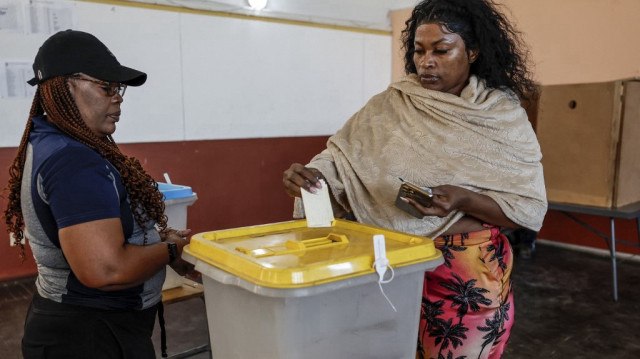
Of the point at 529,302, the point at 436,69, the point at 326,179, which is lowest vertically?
the point at 529,302

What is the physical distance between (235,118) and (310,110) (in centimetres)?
79

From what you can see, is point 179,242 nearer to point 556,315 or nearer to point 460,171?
point 460,171

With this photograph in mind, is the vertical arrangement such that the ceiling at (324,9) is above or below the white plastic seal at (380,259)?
above

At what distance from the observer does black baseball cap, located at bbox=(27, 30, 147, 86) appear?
1171 mm

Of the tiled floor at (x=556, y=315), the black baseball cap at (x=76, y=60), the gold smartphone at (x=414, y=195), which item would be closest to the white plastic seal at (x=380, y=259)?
the gold smartphone at (x=414, y=195)

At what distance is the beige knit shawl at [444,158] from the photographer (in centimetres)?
138

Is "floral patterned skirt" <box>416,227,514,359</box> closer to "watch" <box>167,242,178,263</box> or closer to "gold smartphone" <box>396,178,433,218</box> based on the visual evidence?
"gold smartphone" <box>396,178,433,218</box>

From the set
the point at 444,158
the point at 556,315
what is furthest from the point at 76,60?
the point at 556,315

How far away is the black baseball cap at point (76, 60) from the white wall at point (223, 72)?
8.77 feet

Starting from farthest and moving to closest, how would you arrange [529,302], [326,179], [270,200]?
[270,200] < [529,302] < [326,179]

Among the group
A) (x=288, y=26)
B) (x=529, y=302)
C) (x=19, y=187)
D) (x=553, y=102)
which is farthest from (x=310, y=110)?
(x=19, y=187)

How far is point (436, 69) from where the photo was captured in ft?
4.71

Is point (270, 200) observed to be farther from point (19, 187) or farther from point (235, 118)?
point (19, 187)

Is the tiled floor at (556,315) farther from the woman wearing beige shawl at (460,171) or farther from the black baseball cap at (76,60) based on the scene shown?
the black baseball cap at (76,60)
